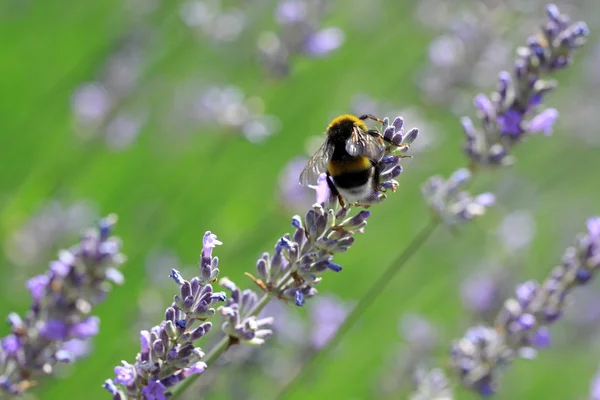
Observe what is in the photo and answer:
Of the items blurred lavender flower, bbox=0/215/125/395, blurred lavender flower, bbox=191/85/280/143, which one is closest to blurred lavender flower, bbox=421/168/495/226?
blurred lavender flower, bbox=0/215/125/395

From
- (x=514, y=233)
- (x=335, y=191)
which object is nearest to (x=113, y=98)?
(x=514, y=233)

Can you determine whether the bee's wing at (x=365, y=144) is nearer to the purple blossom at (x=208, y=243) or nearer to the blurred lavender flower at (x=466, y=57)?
the purple blossom at (x=208, y=243)

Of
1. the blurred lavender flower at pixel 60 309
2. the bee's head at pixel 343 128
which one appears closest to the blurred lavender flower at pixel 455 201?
the bee's head at pixel 343 128

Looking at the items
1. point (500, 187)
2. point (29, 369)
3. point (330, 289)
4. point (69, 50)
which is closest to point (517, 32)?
point (500, 187)

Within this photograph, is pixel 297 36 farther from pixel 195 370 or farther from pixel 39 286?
pixel 195 370

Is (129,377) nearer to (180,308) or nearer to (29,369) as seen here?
(180,308)
